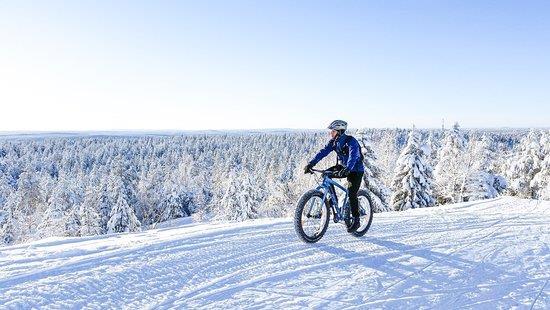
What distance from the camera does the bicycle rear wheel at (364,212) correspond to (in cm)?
767

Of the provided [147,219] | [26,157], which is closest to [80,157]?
[26,157]

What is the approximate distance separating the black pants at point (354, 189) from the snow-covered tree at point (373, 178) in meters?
19.1

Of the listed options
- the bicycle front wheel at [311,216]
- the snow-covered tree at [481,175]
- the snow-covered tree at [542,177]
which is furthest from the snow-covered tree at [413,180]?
the bicycle front wheel at [311,216]

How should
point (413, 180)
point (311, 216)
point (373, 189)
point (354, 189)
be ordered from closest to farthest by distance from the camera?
point (311, 216) < point (354, 189) < point (373, 189) < point (413, 180)

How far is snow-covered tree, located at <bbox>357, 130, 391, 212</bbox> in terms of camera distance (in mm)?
26328

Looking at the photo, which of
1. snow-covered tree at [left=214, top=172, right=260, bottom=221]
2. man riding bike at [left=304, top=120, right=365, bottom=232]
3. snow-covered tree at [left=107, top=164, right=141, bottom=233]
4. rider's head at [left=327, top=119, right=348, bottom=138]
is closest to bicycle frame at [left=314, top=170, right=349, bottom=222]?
man riding bike at [left=304, top=120, right=365, bottom=232]

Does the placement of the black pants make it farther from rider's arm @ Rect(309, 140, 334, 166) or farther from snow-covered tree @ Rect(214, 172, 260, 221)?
snow-covered tree @ Rect(214, 172, 260, 221)

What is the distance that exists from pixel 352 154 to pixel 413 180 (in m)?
22.0

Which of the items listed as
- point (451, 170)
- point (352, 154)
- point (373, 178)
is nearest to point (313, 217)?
point (352, 154)

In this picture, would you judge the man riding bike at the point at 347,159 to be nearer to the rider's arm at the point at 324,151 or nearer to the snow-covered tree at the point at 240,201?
the rider's arm at the point at 324,151

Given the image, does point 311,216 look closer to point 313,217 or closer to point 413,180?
point 313,217

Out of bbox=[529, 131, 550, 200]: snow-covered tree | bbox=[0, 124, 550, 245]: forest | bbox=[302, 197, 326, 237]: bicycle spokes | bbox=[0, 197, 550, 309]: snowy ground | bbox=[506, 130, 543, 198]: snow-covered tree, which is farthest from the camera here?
bbox=[506, 130, 543, 198]: snow-covered tree

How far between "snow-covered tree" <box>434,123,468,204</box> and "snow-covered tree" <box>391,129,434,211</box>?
25.0 ft

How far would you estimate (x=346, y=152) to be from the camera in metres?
7.22
